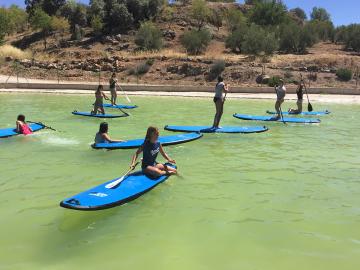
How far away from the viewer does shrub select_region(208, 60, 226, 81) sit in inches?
1497

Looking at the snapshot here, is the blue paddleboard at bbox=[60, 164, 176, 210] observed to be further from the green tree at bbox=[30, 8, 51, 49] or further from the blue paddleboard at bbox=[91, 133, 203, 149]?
the green tree at bbox=[30, 8, 51, 49]

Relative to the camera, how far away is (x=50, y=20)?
190 feet

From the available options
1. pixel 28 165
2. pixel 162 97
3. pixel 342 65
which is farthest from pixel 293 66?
pixel 28 165

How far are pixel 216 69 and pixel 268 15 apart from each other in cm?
2219

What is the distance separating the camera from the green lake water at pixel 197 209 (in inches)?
221

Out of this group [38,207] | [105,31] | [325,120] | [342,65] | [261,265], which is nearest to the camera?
[261,265]

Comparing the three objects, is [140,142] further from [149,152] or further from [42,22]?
[42,22]

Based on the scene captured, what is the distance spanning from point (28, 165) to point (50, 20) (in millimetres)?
51957

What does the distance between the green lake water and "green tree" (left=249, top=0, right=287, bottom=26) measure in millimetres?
45581

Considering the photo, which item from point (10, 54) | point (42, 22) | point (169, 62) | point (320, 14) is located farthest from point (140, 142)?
point (320, 14)

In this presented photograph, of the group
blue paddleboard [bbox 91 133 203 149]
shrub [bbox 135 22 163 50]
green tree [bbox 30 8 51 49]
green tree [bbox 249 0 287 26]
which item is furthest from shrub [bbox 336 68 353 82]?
green tree [bbox 30 8 51 49]

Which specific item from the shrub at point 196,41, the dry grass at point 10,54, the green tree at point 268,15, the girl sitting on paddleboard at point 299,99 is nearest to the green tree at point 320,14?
the green tree at point 268,15

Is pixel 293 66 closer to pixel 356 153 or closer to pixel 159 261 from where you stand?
pixel 356 153

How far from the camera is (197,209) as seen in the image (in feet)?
24.0
